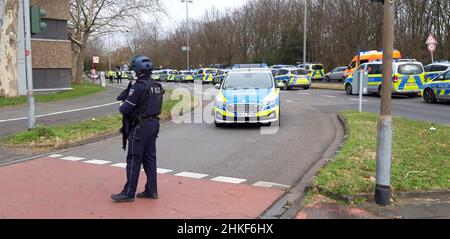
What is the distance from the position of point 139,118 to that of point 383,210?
10.00 feet

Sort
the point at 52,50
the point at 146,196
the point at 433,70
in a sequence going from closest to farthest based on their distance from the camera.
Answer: the point at 146,196 < the point at 433,70 < the point at 52,50

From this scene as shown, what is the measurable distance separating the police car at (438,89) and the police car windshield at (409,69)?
81.5 inches

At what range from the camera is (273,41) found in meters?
66.2

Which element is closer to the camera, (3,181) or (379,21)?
(3,181)

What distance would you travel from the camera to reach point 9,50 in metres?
20.4

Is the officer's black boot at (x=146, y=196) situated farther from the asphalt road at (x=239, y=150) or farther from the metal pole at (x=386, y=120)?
the metal pole at (x=386, y=120)

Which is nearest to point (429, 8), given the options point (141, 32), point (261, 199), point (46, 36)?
point (141, 32)

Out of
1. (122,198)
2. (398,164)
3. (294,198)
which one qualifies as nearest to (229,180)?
(294,198)

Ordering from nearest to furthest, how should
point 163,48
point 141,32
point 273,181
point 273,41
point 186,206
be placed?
1. point 186,206
2. point 273,181
3. point 141,32
4. point 273,41
5. point 163,48

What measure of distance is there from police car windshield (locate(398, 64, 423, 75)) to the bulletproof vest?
1870 cm

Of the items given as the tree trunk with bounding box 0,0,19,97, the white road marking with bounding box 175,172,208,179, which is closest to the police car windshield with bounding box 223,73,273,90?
the white road marking with bounding box 175,172,208,179

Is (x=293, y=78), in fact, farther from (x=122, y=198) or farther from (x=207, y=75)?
(x=122, y=198)
